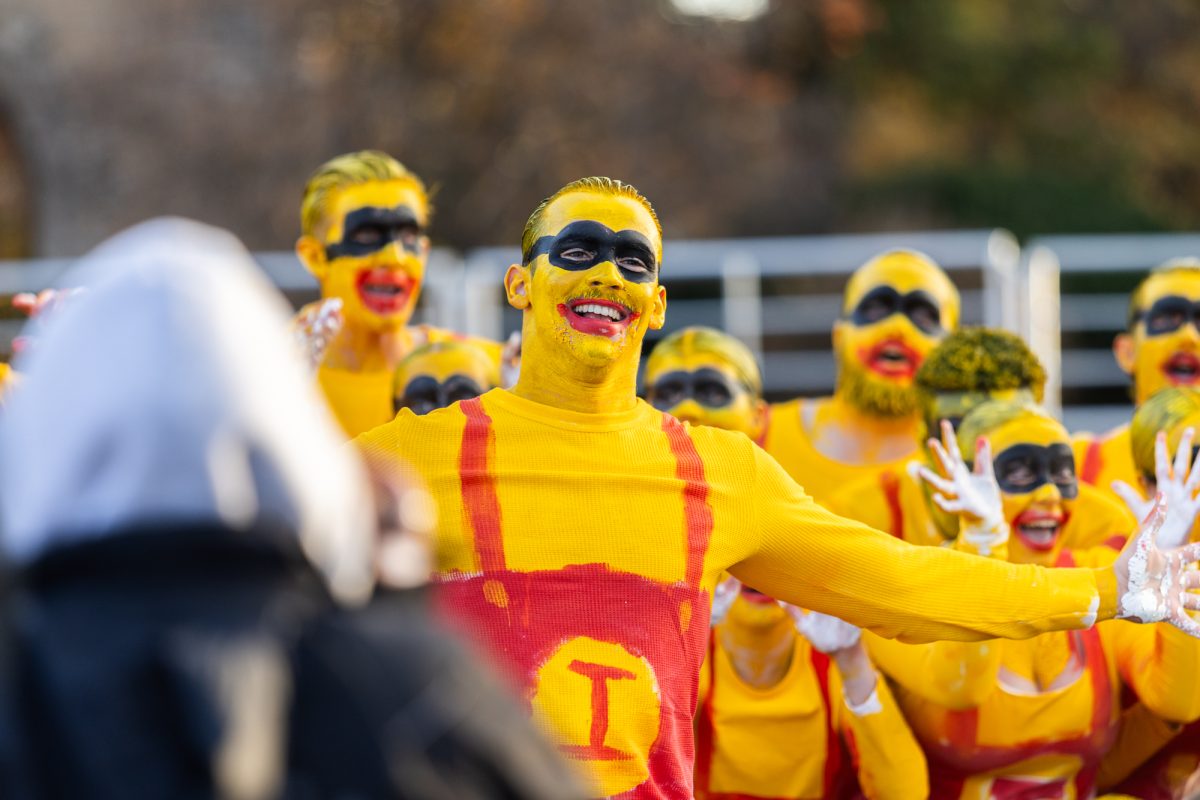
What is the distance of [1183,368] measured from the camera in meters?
5.69

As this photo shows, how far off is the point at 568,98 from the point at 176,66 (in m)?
2.90

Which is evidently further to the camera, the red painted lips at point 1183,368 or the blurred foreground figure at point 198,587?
the red painted lips at point 1183,368

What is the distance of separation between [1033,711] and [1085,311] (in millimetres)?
8411

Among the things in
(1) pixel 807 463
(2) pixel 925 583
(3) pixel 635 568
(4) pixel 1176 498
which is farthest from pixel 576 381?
(1) pixel 807 463

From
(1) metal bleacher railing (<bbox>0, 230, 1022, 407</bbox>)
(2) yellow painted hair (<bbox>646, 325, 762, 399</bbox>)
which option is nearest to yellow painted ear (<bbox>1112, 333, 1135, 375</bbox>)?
(2) yellow painted hair (<bbox>646, 325, 762, 399</bbox>)

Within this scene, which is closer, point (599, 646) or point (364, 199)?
point (599, 646)

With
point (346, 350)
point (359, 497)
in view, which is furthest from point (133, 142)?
point (359, 497)

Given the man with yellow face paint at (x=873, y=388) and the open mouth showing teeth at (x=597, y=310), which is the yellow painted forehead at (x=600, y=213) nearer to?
the open mouth showing teeth at (x=597, y=310)

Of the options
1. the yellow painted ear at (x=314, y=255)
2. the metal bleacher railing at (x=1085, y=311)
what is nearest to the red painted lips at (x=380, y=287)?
the yellow painted ear at (x=314, y=255)

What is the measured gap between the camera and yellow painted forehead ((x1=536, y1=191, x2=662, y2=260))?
3.58 m

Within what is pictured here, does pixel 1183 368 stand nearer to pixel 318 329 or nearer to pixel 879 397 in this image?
pixel 879 397

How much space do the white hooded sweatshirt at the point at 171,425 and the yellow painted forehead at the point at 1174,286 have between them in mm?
4382

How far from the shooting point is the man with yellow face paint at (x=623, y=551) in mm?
3264

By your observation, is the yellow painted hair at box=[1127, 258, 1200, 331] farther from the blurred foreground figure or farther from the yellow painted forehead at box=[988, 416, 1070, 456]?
the blurred foreground figure
